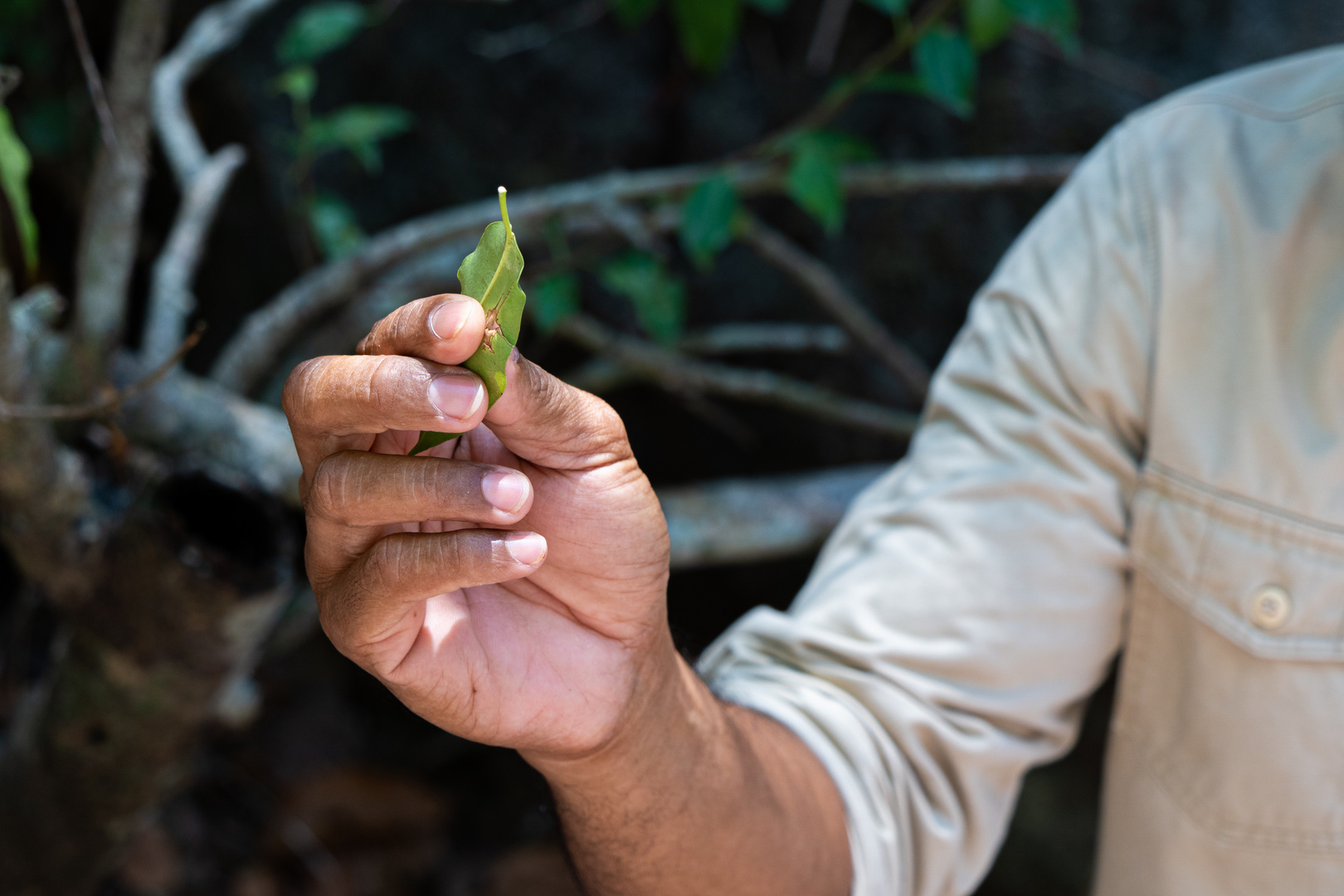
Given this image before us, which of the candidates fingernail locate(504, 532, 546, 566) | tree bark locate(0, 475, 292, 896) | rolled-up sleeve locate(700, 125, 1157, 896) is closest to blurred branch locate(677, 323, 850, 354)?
rolled-up sleeve locate(700, 125, 1157, 896)

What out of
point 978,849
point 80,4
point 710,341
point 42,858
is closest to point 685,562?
point 710,341

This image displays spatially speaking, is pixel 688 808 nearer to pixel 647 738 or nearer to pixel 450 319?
pixel 647 738

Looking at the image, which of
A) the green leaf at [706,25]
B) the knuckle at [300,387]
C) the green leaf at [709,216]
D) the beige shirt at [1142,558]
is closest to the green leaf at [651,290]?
the green leaf at [709,216]

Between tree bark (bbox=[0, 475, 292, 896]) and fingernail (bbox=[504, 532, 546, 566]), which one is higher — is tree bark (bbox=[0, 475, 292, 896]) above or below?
below

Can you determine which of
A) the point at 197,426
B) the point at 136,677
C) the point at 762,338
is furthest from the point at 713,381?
the point at 136,677

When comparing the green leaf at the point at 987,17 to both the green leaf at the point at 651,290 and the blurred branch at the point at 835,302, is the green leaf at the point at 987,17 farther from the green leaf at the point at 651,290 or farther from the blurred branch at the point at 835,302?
the green leaf at the point at 651,290

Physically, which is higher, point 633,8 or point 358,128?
point 633,8

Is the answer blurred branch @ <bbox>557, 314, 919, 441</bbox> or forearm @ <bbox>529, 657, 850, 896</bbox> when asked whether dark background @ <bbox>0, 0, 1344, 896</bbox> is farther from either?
forearm @ <bbox>529, 657, 850, 896</bbox>
